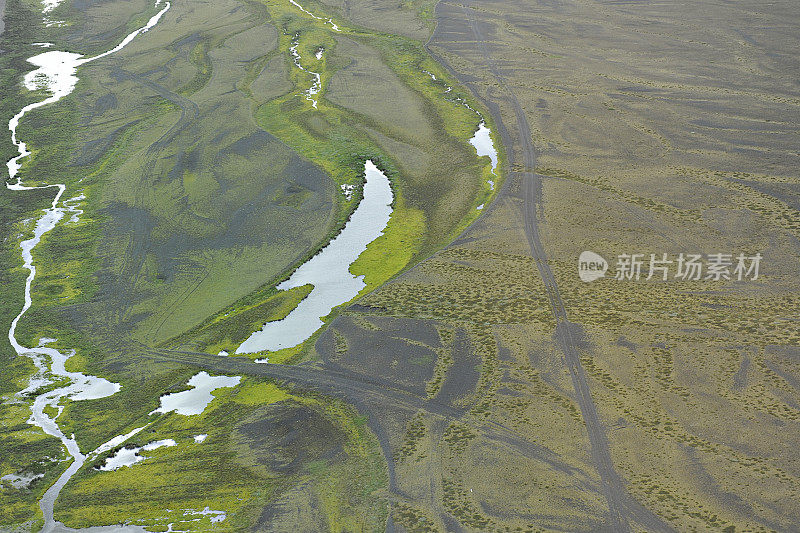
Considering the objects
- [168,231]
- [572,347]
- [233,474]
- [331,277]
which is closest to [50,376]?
[233,474]

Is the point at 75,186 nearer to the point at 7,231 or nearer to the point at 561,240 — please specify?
the point at 7,231

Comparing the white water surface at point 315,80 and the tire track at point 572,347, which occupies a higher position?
the tire track at point 572,347

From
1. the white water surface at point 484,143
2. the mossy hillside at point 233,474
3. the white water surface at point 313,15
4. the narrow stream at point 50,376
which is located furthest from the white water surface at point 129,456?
the white water surface at point 313,15

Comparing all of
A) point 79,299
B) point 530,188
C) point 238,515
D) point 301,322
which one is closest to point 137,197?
point 79,299

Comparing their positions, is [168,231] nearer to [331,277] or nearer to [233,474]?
[331,277]

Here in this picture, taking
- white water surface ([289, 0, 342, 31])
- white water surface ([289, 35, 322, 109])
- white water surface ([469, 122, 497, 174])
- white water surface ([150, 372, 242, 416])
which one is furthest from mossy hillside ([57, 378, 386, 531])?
white water surface ([289, 0, 342, 31])

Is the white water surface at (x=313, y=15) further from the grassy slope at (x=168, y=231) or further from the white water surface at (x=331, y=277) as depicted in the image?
the white water surface at (x=331, y=277)
